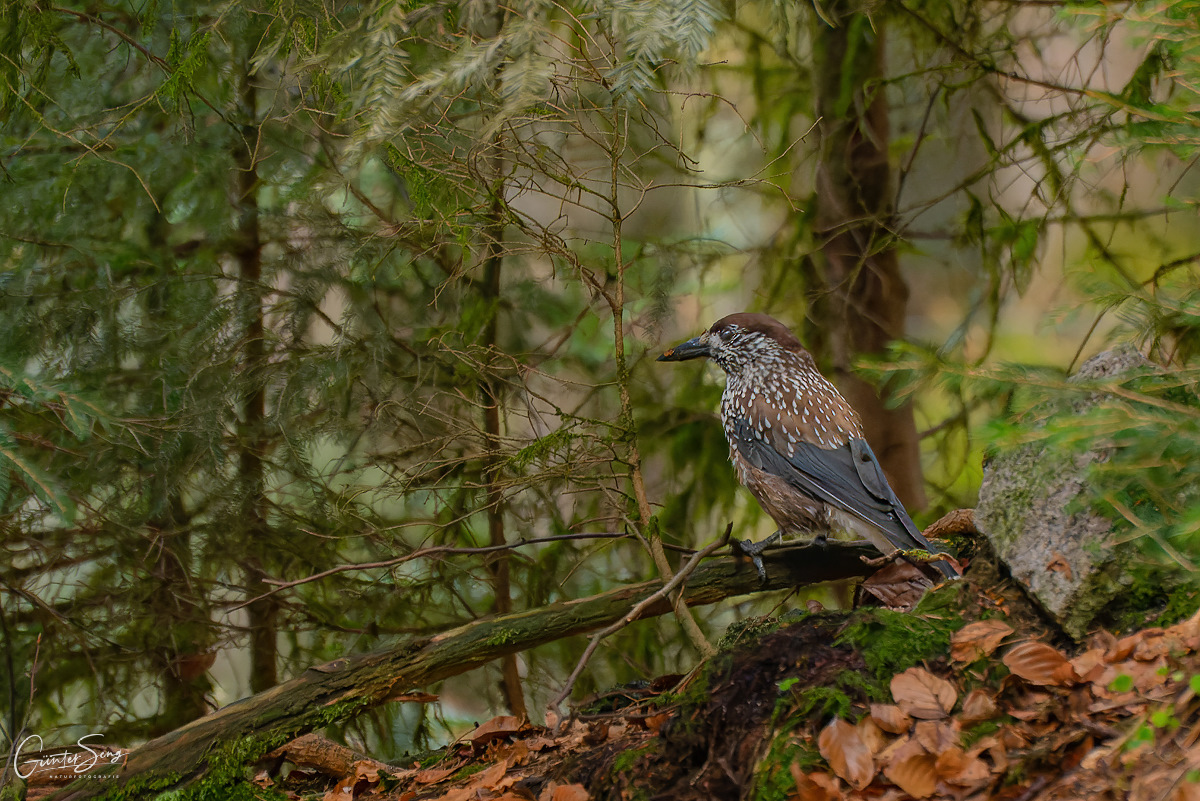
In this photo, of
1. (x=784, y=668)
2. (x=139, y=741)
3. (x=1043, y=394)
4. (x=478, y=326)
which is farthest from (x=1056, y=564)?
(x=139, y=741)

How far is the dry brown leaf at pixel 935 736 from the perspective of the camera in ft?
6.11

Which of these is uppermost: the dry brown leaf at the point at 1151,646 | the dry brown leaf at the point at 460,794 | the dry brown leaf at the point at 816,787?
the dry brown leaf at the point at 1151,646

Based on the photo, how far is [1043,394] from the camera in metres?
1.88

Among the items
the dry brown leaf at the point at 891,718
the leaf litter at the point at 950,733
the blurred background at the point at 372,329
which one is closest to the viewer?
the leaf litter at the point at 950,733

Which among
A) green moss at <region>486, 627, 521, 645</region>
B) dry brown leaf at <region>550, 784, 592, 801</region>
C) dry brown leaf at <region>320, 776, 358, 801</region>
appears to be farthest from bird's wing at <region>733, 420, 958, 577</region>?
dry brown leaf at <region>320, 776, 358, 801</region>

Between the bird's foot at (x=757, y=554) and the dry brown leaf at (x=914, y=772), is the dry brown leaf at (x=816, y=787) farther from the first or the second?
the bird's foot at (x=757, y=554)

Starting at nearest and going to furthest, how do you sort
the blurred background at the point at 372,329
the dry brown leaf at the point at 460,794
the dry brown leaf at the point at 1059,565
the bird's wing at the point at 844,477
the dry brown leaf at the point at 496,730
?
1. the dry brown leaf at the point at 1059,565
2. the dry brown leaf at the point at 460,794
3. the bird's wing at the point at 844,477
4. the dry brown leaf at the point at 496,730
5. the blurred background at the point at 372,329

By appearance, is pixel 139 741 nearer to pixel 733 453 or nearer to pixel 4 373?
pixel 4 373

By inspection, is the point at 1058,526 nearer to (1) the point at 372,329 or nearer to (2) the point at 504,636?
(2) the point at 504,636

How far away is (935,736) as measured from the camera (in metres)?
1.90

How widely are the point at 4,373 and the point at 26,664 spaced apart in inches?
90.2

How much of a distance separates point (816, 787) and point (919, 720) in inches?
11.9

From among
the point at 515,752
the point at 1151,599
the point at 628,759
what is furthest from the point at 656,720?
the point at 1151,599

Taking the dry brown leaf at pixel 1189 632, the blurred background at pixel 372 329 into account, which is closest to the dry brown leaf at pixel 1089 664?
the dry brown leaf at pixel 1189 632
